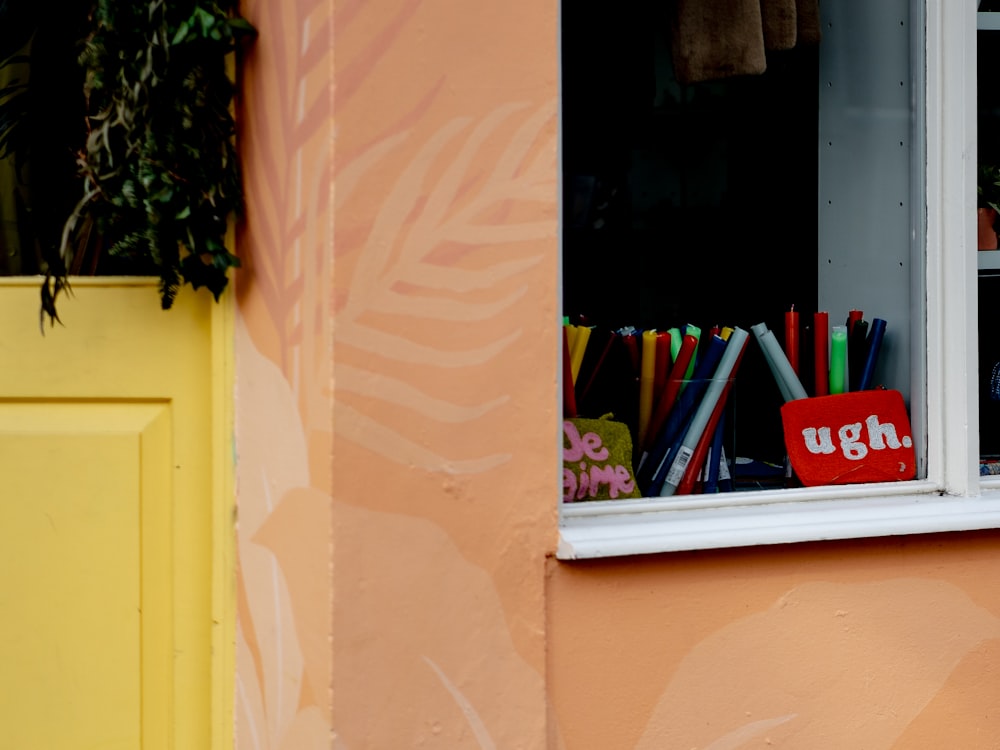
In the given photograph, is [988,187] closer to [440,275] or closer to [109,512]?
[440,275]

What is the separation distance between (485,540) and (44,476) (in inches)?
37.8

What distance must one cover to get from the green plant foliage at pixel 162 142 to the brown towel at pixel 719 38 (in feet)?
3.62

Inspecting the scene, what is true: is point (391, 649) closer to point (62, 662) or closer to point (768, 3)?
point (62, 662)

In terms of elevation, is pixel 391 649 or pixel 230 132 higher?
pixel 230 132

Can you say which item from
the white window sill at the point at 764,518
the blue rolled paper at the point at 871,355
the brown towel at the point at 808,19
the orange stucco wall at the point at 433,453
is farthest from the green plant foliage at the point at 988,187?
the orange stucco wall at the point at 433,453

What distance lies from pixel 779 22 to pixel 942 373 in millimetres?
977

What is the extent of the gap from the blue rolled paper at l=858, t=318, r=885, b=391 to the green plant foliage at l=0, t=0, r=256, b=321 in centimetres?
152

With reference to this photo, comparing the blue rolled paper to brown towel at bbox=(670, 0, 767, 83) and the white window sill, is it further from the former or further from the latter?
brown towel at bbox=(670, 0, 767, 83)

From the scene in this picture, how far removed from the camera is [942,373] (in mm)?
2193

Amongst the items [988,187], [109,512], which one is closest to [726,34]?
[988,187]

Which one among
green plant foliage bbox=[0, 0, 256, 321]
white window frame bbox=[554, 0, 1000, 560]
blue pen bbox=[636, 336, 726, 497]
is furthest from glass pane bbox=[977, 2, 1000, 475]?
green plant foliage bbox=[0, 0, 256, 321]

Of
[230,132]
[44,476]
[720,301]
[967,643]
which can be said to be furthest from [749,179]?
[44,476]

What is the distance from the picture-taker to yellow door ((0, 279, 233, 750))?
6.59 ft

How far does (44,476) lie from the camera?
201 cm
